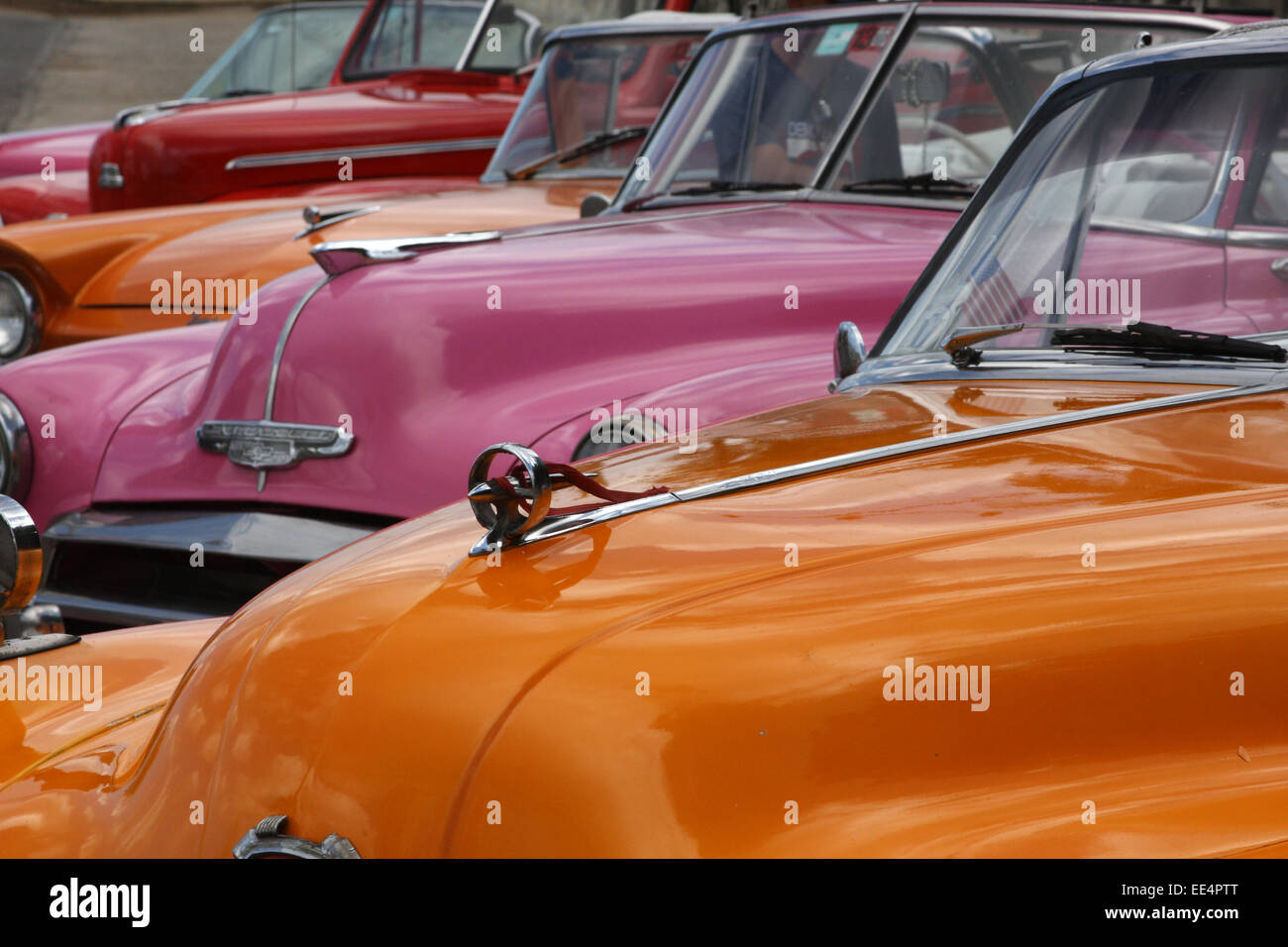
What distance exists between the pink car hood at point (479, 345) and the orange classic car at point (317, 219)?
1569mm

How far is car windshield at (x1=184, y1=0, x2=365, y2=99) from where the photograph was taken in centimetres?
910

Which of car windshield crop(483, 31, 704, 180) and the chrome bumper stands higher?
car windshield crop(483, 31, 704, 180)

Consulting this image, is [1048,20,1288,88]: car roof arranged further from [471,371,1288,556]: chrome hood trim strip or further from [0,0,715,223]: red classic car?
[0,0,715,223]: red classic car

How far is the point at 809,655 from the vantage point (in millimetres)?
1501

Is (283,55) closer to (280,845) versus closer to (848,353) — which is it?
(848,353)

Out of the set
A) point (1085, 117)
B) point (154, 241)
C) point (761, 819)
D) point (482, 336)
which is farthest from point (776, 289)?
point (154, 241)

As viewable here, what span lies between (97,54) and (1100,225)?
931 inches

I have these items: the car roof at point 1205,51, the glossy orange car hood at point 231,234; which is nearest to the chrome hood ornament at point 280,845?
the car roof at point 1205,51

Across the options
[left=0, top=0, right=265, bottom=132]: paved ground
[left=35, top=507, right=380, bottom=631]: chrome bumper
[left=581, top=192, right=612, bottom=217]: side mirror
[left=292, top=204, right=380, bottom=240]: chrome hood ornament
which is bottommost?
[left=35, top=507, right=380, bottom=631]: chrome bumper

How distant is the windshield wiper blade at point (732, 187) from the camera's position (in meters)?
4.66

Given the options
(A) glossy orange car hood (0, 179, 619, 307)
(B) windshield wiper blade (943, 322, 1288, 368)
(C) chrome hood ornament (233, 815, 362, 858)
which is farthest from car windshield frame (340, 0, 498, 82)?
(C) chrome hood ornament (233, 815, 362, 858)

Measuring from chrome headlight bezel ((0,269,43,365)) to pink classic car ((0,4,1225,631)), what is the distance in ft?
4.39
